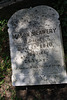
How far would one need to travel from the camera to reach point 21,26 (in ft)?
10.6

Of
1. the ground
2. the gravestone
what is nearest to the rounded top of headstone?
the gravestone

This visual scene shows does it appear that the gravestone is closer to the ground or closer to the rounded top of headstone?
the rounded top of headstone

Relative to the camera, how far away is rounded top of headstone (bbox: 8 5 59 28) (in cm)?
303

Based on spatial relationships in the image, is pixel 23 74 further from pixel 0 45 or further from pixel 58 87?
pixel 0 45

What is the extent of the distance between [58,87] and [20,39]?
151 centimetres

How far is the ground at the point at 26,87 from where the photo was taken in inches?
133

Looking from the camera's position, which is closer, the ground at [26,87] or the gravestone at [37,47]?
the gravestone at [37,47]

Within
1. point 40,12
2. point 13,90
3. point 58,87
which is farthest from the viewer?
point 13,90

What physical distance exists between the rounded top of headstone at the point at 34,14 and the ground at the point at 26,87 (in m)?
0.47

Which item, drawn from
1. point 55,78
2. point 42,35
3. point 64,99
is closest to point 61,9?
point 42,35

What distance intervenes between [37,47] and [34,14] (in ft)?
2.51

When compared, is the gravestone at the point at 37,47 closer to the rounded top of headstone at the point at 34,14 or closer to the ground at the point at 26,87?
the rounded top of headstone at the point at 34,14

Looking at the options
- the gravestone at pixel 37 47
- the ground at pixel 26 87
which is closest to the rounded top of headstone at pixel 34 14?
the gravestone at pixel 37 47

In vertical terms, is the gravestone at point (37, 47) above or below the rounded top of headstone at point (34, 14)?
below
